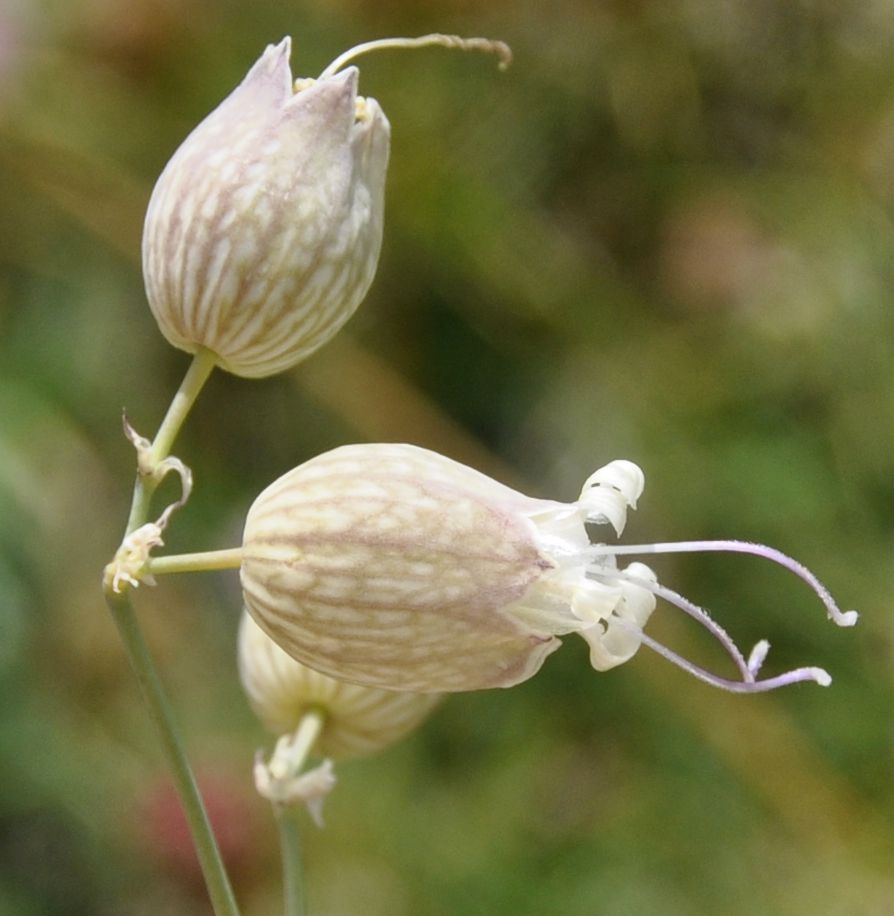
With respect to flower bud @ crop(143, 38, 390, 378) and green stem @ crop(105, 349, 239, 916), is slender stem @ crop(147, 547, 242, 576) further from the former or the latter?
flower bud @ crop(143, 38, 390, 378)

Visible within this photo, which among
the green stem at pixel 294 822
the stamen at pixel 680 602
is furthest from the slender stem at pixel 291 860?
the stamen at pixel 680 602

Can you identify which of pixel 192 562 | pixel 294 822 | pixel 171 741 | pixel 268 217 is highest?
pixel 268 217

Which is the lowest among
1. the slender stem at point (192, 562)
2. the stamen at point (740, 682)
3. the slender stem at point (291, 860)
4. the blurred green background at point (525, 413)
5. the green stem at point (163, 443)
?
the blurred green background at point (525, 413)

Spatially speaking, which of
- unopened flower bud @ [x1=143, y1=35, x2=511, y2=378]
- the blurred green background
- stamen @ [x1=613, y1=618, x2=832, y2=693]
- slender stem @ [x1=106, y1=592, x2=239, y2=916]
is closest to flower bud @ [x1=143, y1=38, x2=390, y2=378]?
unopened flower bud @ [x1=143, y1=35, x2=511, y2=378]

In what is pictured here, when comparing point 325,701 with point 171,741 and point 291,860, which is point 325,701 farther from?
point 171,741

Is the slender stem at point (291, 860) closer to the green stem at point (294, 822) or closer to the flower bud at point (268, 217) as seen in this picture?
the green stem at point (294, 822)

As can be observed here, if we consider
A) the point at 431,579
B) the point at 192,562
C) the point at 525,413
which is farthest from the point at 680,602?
the point at 525,413

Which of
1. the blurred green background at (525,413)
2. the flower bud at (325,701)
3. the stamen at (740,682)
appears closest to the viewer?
the stamen at (740,682)
